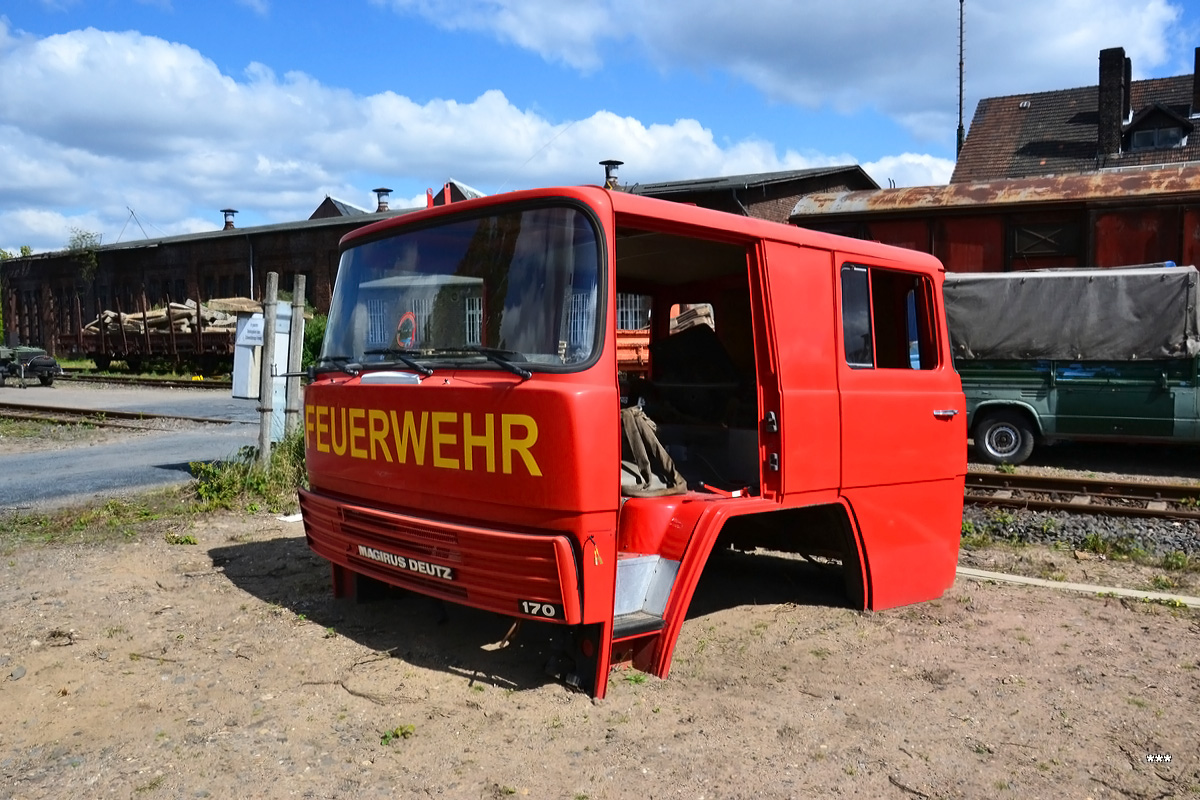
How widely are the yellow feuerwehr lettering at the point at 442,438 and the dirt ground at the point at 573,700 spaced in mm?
1015

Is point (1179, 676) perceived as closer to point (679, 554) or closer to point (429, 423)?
point (679, 554)

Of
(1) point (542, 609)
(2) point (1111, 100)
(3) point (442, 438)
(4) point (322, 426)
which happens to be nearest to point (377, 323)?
(4) point (322, 426)

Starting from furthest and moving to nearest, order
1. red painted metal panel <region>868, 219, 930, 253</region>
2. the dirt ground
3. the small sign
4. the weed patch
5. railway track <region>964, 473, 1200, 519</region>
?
red painted metal panel <region>868, 219, 930, 253</region>, the small sign, railway track <region>964, 473, 1200, 519</region>, the weed patch, the dirt ground

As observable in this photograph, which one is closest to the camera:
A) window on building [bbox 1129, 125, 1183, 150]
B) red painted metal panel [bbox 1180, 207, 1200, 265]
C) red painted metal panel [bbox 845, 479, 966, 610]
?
red painted metal panel [bbox 845, 479, 966, 610]

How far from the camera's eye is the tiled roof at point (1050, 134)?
3291 centimetres

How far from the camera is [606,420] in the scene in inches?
147

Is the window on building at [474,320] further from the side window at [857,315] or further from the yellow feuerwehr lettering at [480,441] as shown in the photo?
the side window at [857,315]

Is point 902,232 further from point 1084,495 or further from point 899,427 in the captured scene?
point 899,427

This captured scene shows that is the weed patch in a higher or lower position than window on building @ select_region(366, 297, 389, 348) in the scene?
lower

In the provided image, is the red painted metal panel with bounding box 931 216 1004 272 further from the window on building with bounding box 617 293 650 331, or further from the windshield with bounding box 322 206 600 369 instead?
the windshield with bounding box 322 206 600 369

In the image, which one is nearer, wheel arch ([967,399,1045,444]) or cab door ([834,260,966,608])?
cab door ([834,260,966,608])

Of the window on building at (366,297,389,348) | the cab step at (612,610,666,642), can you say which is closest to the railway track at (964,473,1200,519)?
the cab step at (612,610,666,642)

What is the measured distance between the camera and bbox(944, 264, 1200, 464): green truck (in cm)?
1079

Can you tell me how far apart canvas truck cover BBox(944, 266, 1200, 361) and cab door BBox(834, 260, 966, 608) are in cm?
656
